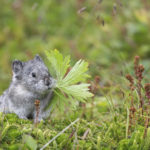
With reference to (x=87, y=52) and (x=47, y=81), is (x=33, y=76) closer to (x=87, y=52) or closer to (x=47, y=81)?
(x=47, y=81)

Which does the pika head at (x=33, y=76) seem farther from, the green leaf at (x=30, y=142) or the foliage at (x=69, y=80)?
the green leaf at (x=30, y=142)

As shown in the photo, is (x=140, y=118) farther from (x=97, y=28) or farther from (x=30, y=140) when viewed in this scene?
(x=97, y=28)

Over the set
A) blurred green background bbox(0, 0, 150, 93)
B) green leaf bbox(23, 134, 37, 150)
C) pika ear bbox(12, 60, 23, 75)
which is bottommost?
green leaf bbox(23, 134, 37, 150)

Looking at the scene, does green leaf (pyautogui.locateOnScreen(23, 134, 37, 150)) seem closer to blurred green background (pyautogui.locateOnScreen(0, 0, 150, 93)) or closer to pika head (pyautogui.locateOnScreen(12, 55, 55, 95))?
pika head (pyautogui.locateOnScreen(12, 55, 55, 95))

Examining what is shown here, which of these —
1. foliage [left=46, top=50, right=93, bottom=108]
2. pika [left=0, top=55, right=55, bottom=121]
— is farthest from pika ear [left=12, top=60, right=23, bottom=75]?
foliage [left=46, top=50, right=93, bottom=108]

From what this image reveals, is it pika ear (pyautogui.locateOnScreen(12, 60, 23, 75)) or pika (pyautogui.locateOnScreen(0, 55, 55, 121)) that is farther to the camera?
pika ear (pyautogui.locateOnScreen(12, 60, 23, 75))

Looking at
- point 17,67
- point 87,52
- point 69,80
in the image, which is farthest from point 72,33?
point 69,80

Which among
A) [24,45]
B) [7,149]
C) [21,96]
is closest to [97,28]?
[24,45]
